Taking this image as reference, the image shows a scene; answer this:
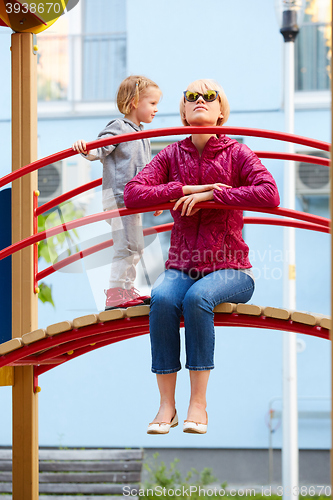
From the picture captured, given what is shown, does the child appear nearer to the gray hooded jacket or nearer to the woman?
the gray hooded jacket

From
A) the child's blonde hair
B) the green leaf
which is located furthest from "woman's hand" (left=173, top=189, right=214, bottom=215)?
the green leaf

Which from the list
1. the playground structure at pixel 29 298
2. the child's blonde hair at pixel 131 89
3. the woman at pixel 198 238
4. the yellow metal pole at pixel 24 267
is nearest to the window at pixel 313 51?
the playground structure at pixel 29 298

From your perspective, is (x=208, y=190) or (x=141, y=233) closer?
(x=208, y=190)

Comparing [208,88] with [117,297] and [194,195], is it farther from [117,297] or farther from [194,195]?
[117,297]

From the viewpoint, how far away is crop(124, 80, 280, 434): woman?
78.0 inches

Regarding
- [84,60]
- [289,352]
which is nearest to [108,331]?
[289,352]

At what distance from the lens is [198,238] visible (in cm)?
213

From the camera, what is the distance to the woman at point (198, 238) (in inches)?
78.0

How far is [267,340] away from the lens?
18.7 feet

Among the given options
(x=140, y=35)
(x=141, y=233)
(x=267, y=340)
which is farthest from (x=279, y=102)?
(x=141, y=233)

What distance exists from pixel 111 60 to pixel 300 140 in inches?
166

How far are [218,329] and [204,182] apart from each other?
3554 millimetres

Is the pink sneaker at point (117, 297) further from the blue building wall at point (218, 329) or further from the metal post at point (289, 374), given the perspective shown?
the blue building wall at point (218, 329)

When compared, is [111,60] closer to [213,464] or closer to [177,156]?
[213,464]
